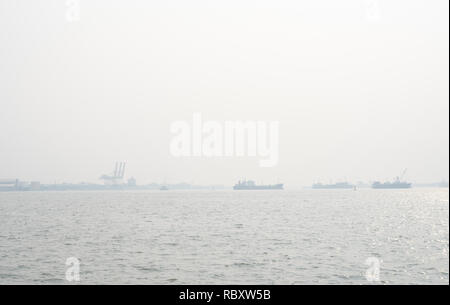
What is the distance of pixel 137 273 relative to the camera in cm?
3192

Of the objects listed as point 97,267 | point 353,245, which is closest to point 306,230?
point 353,245

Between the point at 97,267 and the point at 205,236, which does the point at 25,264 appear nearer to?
the point at 97,267

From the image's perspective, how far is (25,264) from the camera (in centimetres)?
3612

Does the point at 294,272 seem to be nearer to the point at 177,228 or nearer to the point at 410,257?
the point at 410,257

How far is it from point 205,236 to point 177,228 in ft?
40.4
